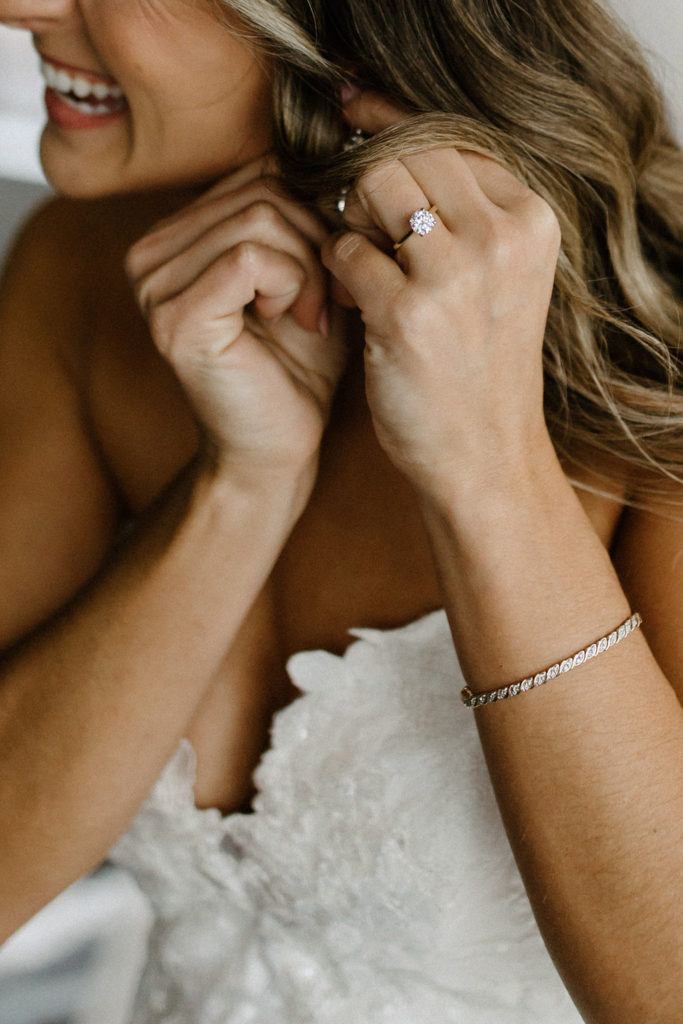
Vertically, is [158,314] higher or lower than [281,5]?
lower

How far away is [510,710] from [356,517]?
321 millimetres

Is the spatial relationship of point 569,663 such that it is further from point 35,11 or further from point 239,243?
point 35,11

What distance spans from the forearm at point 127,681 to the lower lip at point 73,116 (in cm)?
36

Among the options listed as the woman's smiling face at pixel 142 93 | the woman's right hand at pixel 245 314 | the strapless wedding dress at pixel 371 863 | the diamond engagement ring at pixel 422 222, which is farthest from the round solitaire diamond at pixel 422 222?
the strapless wedding dress at pixel 371 863

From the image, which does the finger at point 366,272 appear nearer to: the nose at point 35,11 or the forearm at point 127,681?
the forearm at point 127,681

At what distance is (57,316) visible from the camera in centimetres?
111

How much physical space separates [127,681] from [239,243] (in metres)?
0.41

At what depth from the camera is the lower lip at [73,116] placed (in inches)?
Result: 34.2

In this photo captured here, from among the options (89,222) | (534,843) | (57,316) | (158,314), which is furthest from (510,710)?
(89,222)

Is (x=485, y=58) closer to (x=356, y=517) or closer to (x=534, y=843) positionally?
(x=356, y=517)

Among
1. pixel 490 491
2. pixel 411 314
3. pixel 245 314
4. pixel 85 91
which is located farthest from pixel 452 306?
pixel 85 91

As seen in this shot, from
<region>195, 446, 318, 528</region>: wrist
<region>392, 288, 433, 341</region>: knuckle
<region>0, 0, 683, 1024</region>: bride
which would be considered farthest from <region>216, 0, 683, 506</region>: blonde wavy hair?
<region>195, 446, 318, 528</region>: wrist

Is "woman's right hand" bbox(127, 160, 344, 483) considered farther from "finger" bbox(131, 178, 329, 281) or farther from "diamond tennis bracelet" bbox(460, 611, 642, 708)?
"diamond tennis bracelet" bbox(460, 611, 642, 708)

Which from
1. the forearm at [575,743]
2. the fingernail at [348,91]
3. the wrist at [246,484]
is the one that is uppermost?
the fingernail at [348,91]
